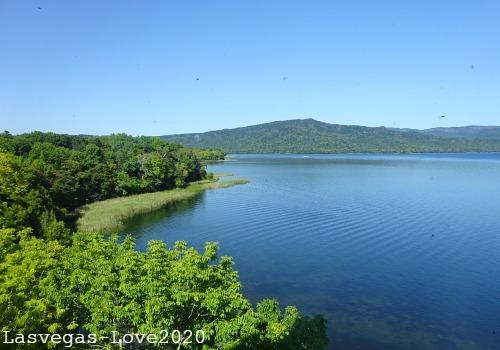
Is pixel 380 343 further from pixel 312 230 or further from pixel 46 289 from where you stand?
pixel 312 230

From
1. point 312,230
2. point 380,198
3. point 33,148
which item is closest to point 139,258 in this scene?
point 312,230

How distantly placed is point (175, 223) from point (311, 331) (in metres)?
53.0

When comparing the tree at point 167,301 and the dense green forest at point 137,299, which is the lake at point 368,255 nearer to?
the dense green forest at point 137,299

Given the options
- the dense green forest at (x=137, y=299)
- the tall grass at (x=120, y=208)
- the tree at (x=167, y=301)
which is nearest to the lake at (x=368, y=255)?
the tall grass at (x=120, y=208)

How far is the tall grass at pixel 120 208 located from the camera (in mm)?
69350

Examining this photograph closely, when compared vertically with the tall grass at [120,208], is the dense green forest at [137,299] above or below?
above

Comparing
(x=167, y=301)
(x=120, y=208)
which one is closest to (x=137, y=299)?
(x=167, y=301)

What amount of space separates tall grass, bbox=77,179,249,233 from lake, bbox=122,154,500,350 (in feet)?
11.7

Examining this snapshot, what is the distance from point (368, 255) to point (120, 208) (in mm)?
50783

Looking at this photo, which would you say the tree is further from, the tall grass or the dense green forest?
the tall grass

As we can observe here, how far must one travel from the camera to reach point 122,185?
105 metres

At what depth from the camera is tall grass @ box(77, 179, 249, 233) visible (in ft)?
228

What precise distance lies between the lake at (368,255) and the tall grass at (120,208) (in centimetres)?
357

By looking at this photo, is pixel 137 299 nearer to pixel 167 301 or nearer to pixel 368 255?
pixel 167 301
